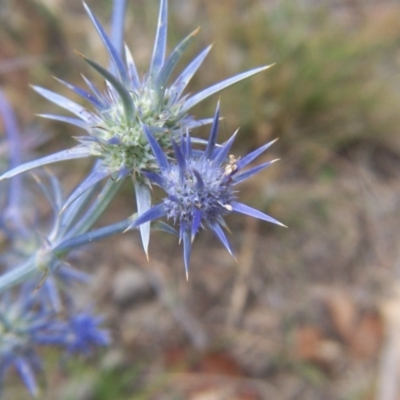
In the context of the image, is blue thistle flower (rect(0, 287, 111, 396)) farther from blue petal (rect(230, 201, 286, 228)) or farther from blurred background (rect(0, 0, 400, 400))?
blurred background (rect(0, 0, 400, 400))

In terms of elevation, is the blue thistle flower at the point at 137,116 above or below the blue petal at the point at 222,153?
above

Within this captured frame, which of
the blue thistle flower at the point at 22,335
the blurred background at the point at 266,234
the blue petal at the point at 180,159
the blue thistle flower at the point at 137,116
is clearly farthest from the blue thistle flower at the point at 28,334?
the blurred background at the point at 266,234

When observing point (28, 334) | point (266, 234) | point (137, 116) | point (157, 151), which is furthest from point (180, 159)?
point (266, 234)

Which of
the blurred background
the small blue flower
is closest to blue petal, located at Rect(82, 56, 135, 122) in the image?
the small blue flower

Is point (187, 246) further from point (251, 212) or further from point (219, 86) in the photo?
point (219, 86)

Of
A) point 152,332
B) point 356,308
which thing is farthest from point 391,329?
point 152,332

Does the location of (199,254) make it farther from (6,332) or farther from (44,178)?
(6,332)

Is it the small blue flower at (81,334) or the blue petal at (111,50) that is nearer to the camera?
the blue petal at (111,50)

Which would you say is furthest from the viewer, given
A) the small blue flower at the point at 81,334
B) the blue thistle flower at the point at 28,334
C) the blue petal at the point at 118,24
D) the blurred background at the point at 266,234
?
the blurred background at the point at 266,234

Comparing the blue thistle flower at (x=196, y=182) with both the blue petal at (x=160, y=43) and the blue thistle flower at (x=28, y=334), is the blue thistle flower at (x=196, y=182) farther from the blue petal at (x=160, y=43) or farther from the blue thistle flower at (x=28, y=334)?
the blue thistle flower at (x=28, y=334)
